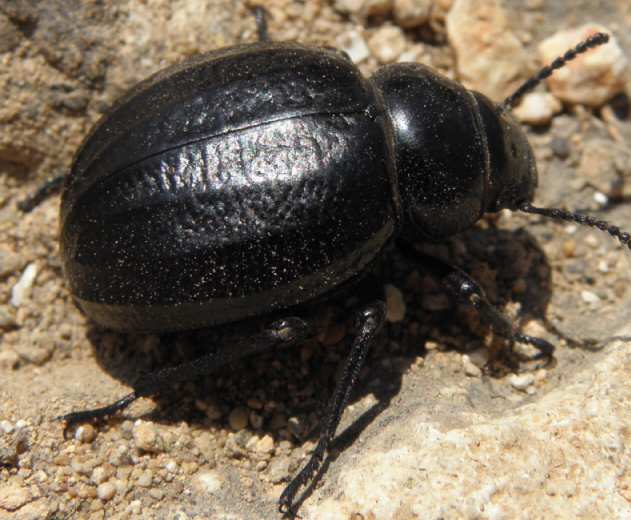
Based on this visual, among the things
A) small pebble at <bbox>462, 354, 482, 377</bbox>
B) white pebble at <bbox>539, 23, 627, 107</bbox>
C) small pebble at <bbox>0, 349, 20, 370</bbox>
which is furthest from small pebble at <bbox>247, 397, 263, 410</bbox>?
white pebble at <bbox>539, 23, 627, 107</bbox>

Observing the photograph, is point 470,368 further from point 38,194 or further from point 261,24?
point 38,194

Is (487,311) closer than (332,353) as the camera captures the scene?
Yes

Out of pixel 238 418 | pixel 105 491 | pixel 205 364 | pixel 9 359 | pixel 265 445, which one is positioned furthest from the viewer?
pixel 9 359

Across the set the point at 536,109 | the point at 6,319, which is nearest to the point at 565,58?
the point at 536,109

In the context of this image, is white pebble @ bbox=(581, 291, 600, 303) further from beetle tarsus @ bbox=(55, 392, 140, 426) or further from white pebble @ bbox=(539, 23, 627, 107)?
beetle tarsus @ bbox=(55, 392, 140, 426)

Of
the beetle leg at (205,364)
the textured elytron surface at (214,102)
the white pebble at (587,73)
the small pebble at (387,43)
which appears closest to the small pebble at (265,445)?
the beetle leg at (205,364)

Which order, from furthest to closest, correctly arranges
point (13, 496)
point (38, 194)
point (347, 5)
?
point (347, 5)
point (38, 194)
point (13, 496)

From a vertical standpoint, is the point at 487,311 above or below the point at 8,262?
below
